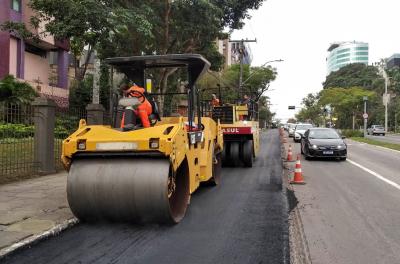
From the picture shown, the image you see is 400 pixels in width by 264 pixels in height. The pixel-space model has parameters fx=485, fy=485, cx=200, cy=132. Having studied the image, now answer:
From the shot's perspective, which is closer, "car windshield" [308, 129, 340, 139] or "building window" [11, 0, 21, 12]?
"car windshield" [308, 129, 340, 139]

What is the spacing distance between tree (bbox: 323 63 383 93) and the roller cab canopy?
9800cm

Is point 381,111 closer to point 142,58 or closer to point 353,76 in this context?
point 353,76

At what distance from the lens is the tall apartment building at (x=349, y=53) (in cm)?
16675

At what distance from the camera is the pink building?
88.2ft

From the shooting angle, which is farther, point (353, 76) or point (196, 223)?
point (353, 76)

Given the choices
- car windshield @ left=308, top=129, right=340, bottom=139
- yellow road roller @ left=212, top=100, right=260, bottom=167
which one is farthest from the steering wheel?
car windshield @ left=308, top=129, right=340, bottom=139

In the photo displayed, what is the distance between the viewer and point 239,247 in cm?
623

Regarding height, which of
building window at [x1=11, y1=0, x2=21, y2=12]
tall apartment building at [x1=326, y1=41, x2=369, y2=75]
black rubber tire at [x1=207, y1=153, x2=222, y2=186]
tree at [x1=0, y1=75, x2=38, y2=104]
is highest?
tall apartment building at [x1=326, y1=41, x2=369, y2=75]

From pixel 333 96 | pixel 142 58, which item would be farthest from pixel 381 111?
pixel 142 58

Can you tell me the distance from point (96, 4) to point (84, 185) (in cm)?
621

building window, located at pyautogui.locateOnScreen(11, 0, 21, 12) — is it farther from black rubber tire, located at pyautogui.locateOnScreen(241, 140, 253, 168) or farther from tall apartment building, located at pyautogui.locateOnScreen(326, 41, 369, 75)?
tall apartment building, located at pyautogui.locateOnScreen(326, 41, 369, 75)

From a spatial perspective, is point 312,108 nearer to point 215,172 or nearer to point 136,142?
point 215,172

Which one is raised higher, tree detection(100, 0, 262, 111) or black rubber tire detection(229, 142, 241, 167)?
tree detection(100, 0, 262, 111)

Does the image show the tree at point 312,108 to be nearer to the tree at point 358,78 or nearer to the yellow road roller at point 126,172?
→ the tree at point 358,78
